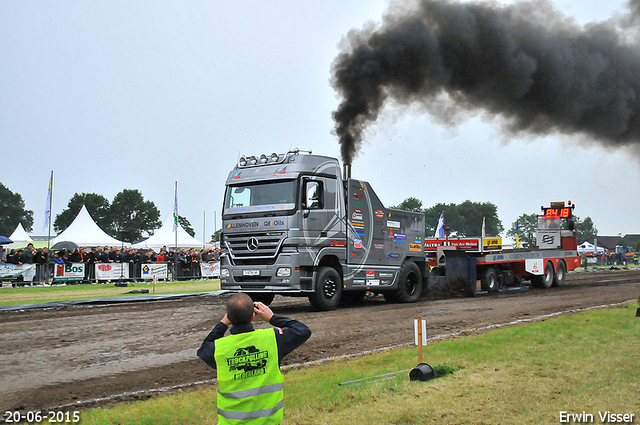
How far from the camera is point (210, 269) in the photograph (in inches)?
1182

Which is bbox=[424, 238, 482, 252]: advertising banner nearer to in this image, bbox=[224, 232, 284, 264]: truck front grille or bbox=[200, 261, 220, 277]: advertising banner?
bbox=[224, 232, 284, 264]: truck front grille

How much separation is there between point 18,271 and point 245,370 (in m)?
23.5

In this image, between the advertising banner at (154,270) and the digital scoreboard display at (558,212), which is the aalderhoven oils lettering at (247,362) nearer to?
the advertising banner at (154,270)

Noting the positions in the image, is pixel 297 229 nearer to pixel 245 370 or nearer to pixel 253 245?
pixel 253 245

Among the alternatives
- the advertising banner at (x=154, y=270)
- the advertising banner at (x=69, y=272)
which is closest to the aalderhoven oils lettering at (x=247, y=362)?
the advertising banner at (x=69, y=272)

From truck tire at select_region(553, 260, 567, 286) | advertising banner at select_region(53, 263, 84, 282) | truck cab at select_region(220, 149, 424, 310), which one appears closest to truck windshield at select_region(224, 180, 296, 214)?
truck cab at select_region(220, 149, 424, 310)

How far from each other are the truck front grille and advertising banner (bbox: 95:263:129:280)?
13.5 m

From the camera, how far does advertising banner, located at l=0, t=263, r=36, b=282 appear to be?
77.0 ft

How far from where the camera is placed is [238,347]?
3568 mm

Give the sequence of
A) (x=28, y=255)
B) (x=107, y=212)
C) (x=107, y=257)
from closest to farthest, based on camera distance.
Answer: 1. (x=28, y=255)
2. (x=107, y=257)
3. (x=107, y=212)

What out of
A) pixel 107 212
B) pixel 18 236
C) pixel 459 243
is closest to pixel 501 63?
Result: pixel 459 243

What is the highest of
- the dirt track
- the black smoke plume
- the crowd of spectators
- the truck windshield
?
the black smoke plume

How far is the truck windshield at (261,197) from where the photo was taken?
13531 mm

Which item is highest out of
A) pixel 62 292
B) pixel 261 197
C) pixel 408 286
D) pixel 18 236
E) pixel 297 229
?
pixel 18 236
